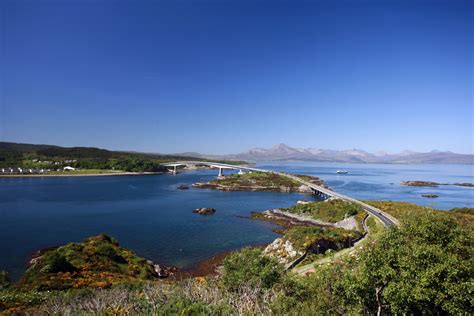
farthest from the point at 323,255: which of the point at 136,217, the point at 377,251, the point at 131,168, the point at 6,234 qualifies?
the point at 131,168

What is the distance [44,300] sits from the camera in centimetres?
1752

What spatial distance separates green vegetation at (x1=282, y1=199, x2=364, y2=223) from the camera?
52438 millimetres

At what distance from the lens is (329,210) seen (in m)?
56.3

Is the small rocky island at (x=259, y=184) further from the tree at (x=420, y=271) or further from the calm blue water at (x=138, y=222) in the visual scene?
the tree at (x=420, y=271)

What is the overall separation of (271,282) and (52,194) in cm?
8242

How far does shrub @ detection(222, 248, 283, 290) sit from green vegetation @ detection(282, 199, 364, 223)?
36.3 metres

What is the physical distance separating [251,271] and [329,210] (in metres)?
41.7

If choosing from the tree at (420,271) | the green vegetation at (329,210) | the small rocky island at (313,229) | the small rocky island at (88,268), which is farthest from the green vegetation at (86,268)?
the green vegetation at (329,210)

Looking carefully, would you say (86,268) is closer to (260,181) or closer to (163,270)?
(163,270)

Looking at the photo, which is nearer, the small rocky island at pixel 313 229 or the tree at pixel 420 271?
the tree at pixel 420 271

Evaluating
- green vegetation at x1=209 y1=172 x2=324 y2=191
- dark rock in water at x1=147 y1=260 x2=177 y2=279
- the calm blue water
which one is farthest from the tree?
green vegetation at x1=209 y1=172 x2=324 y2=191

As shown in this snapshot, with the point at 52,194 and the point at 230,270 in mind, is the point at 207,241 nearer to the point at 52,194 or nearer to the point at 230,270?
the point at 230,270

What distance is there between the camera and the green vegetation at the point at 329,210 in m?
52.4

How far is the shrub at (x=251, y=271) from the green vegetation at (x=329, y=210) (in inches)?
1428
